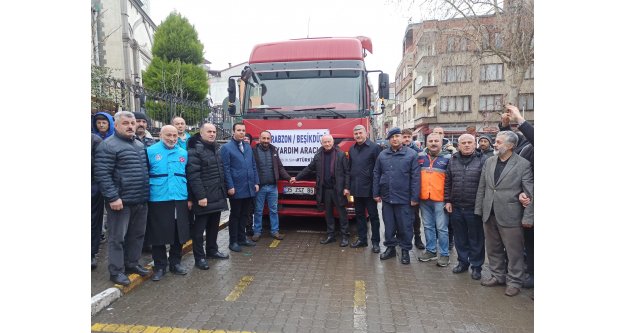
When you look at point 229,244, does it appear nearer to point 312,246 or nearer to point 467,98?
point 312,246

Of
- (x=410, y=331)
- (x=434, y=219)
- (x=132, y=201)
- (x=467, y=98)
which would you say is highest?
(x=467, y=98)

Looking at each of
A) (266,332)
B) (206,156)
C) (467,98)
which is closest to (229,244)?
(206,156)

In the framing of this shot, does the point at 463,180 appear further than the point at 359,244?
No

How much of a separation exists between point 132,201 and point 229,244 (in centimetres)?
217

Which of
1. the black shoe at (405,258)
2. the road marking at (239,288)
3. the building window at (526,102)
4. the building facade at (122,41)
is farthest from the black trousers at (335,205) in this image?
the building window at (526,102)

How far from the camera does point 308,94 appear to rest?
21.3ft

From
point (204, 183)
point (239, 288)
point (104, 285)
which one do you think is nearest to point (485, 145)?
point (239, 288)

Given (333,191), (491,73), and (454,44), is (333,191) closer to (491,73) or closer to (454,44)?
(454,44)

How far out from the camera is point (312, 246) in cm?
606

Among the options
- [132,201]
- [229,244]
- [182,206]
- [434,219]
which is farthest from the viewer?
[229,244]

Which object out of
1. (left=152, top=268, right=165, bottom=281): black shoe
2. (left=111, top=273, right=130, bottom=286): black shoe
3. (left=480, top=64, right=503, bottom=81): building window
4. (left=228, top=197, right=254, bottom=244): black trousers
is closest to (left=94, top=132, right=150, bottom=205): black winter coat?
(left=111, top=273, right=130, bottom=286): black shoe

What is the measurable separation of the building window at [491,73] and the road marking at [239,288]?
3380 centimetres

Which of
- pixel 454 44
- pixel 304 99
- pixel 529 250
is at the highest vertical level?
pixel 454 44

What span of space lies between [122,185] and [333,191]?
3206 mm
